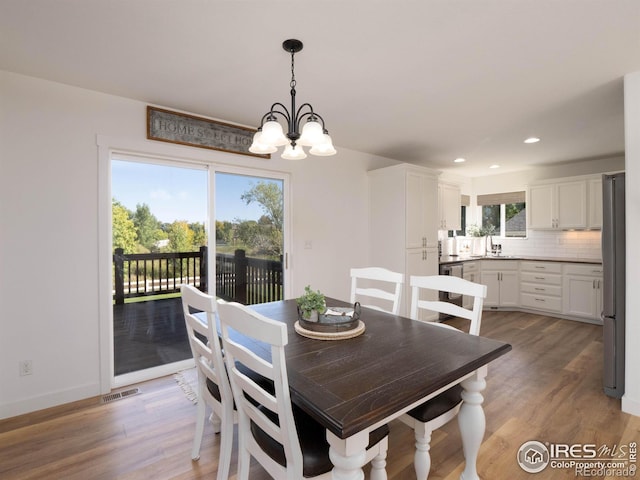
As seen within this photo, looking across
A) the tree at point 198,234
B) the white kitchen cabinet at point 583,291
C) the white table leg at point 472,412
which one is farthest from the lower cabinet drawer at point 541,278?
the tree at point 198,234

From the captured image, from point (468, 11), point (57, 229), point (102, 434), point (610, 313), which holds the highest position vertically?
point (468, 11)

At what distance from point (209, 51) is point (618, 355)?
3888 mm

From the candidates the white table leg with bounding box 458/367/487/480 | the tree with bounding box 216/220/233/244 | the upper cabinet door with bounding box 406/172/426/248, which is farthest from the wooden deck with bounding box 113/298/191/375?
the upper cabinet door with bounding box 406/172/426/248

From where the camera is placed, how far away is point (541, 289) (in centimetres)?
506

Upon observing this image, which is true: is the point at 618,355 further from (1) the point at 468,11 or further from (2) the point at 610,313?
(1) the point at 468,11

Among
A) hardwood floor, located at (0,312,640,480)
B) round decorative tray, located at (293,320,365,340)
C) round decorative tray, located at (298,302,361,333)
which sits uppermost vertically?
round decorative tray, located at (298,302,361,333)

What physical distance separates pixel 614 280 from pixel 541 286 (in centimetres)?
270

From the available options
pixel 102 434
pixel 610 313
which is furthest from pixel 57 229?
pixel 610 313

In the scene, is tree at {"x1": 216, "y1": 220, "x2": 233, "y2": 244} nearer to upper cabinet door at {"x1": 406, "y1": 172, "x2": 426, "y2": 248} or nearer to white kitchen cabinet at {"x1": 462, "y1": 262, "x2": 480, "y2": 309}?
upper cabinet door at {"x1": 406, "y1": 172, "x2": 426, "y2": 248}

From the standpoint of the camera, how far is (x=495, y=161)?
509cm

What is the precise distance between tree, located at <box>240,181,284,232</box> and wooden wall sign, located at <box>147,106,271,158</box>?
368 mm

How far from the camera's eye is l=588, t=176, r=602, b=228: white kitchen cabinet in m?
4.68

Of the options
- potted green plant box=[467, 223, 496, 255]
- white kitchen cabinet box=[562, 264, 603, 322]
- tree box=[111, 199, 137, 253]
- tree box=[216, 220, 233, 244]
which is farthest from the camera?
potted green plant box=[467, 223, 496, 255]

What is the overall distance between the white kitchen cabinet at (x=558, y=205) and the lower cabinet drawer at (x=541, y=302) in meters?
1.14
